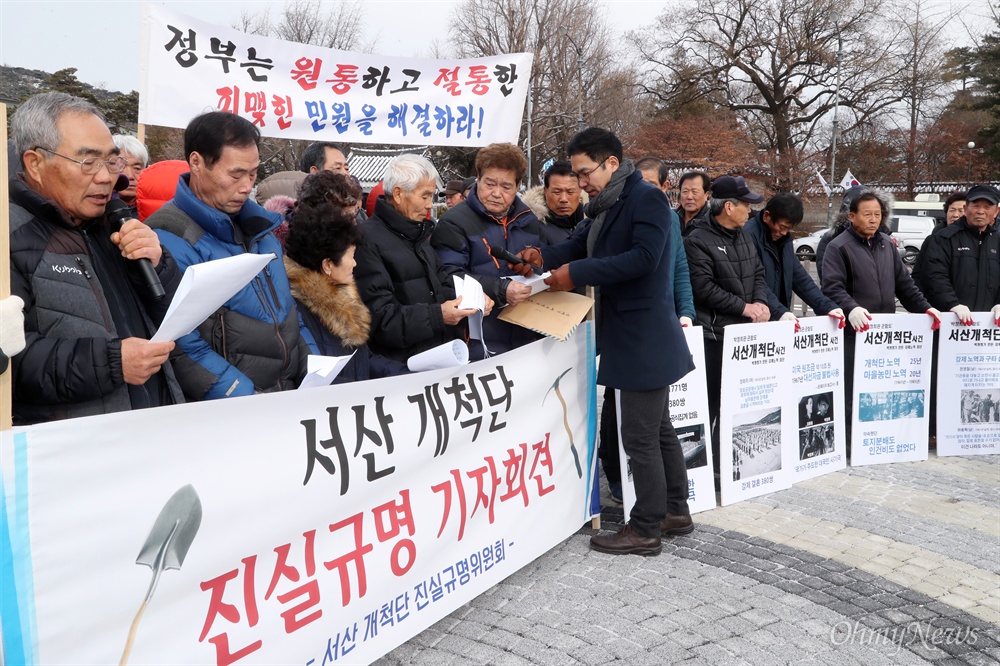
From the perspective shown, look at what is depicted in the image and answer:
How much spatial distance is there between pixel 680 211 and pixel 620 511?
248 centimetres

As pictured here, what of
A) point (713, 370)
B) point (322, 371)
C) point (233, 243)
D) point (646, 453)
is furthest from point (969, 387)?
point (233, 243)

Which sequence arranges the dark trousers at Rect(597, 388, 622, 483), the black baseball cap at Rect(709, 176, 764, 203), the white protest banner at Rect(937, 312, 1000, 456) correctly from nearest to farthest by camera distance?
1. the dark trousers at Rect(597, 388, 622, 483)
2. the black baseball cap at Rect(709, 176, 764, 203)
3. the white protest banner at Rect(937, 312, 1000, 456)

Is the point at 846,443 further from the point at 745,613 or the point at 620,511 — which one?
the point at 745,613

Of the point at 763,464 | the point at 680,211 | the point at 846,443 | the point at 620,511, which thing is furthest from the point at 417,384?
the point at 846,443

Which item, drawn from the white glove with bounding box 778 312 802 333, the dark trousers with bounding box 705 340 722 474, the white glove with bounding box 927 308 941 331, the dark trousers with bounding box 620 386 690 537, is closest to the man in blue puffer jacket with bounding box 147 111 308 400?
the dark trousers with bounding box 620 386 690 537

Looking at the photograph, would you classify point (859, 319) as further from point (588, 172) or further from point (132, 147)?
point (132, 147)

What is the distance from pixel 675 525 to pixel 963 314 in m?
3.20

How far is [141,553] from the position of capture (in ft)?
6.96

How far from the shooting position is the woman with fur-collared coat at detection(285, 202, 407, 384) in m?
3.29

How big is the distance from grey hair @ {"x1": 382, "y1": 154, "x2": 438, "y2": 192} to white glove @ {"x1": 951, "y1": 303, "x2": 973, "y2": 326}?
432 centimetres

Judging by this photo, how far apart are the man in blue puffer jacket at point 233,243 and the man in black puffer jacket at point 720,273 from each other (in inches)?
119

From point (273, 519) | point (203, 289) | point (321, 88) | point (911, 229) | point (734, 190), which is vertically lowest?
point (273, 519)

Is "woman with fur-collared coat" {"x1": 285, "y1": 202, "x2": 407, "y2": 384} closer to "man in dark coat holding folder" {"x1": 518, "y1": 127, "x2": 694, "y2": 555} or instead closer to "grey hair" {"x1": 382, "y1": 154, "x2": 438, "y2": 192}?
"grey hair" {"x1": 382, "y1": 154, "x2": 438, "y2": 192}

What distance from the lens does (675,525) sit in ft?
14.5
